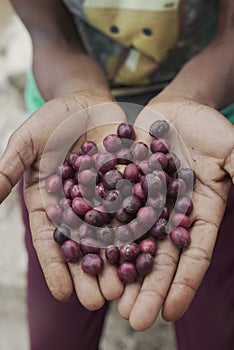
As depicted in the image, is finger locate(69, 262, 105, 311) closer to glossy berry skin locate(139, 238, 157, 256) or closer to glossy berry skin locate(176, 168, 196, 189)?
glossy berry skin locate(139, 238, 157, 256)

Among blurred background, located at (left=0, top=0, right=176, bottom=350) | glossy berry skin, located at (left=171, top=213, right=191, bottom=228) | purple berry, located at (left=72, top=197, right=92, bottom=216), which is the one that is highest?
purple berry, located at (left=72, top=197, right=92, bottom=216)

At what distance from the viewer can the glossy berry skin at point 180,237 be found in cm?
116

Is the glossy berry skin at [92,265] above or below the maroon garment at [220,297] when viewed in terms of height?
above

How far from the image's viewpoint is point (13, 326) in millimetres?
2053

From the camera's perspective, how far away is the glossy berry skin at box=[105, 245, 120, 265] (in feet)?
3.91

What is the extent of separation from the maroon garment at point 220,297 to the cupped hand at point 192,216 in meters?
0.31

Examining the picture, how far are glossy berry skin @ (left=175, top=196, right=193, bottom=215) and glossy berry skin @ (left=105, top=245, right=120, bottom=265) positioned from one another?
17 cm

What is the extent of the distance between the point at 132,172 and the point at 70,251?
263 millimetres

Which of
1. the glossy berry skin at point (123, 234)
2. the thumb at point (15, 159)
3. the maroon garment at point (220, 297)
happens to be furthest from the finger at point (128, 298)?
the maroon garment at point (220, 297)

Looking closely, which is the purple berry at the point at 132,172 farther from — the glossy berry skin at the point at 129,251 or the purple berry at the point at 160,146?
the glossy berry skin at the point at 129,251

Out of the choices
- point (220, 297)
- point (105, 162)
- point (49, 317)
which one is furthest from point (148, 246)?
point (49, 317)

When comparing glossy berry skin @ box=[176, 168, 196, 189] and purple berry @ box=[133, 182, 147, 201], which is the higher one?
glossy berry skin @ box=[176, 168, 196, 189]

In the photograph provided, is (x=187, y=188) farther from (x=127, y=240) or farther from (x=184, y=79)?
(x=184, y=79)

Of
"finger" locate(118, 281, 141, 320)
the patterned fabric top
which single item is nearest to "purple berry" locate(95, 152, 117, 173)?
"finger" locate(118, 281, 141, 320)
